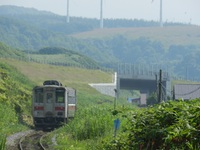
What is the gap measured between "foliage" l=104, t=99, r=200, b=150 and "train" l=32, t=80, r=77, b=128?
23554mm

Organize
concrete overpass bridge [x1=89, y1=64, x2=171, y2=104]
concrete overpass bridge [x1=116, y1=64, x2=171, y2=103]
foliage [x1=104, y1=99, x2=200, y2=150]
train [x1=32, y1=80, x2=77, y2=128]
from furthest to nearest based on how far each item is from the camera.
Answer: concrete overpass bridge [x1=116, y1=64, x2=171, y2=103] < concrete overpass bridge [x1=89, y1=64, x2=171, y2=104] < train [x1=32, y1=80, x2=77, y2=128] < foliage [x1=104, y1=99, x2=200, y2=150]

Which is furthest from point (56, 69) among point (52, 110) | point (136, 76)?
point (52, 110)

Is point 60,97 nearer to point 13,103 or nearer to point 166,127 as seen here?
point 13,103

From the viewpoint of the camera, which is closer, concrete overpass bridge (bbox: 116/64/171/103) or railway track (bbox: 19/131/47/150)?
railway track (bbox: 19/131/47/150)

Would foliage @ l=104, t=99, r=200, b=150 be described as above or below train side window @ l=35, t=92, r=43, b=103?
above

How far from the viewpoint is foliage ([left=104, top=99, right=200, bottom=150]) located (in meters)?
10.1

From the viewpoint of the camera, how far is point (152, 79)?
120875 millimetres

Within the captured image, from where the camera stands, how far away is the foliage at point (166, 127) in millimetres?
10094

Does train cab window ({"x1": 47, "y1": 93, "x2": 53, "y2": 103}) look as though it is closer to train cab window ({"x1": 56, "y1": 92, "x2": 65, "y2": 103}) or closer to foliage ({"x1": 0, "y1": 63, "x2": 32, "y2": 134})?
train cab window ({"x1": 56, "y1": 92, "x2": 65, "y2": 103})

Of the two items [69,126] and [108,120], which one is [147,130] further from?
[69,126]

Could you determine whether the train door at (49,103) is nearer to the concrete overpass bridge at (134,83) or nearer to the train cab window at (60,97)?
the train cab window at (60,97)

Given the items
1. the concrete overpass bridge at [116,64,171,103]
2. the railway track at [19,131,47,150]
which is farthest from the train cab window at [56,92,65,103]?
the concrete overpass bridge at [116,64,171,103]

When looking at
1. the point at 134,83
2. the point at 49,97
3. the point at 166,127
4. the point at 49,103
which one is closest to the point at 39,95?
the point at 49,97

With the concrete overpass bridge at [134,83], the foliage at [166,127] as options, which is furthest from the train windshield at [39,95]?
the concrete overpass bridge at [134,83]
